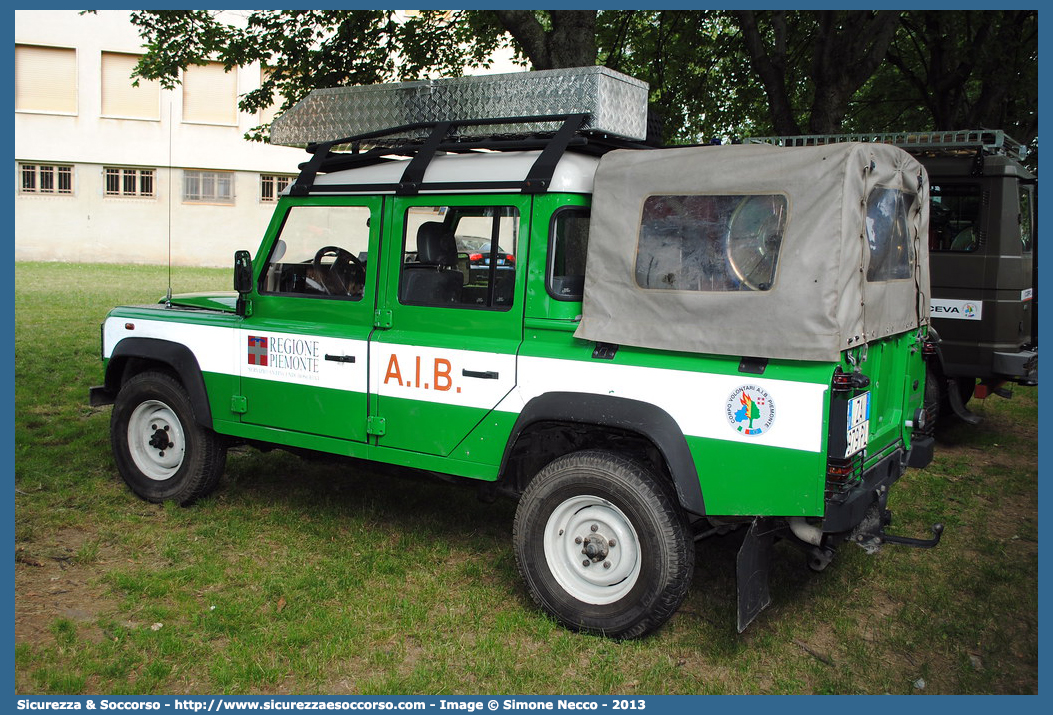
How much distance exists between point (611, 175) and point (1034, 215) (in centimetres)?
649

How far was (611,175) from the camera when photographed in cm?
445

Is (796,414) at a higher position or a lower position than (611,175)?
lower

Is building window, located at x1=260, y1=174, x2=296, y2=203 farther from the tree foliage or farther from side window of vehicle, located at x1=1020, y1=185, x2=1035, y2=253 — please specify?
side window of vehicle, located at x1=1020, y1=185, x2=1035, y2=253

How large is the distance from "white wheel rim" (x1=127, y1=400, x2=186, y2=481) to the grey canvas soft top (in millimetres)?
3216

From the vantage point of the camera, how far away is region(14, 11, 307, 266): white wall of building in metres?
30.5

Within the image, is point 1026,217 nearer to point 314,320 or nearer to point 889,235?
point 889,235

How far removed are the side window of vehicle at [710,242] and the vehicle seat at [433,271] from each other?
109 cm

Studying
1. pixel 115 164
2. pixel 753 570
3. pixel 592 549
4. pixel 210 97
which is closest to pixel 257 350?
pixel 592 549

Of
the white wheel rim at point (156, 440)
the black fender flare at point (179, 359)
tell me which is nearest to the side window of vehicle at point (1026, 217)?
the black fender flare at point (179, 359)

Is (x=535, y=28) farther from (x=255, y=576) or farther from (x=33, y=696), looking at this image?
(x=33, y=696)

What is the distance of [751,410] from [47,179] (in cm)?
3291

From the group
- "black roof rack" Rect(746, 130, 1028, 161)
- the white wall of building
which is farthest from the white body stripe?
the white wall of building

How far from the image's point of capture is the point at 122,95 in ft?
102

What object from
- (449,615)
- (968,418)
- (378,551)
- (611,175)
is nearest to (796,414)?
(611,175)
